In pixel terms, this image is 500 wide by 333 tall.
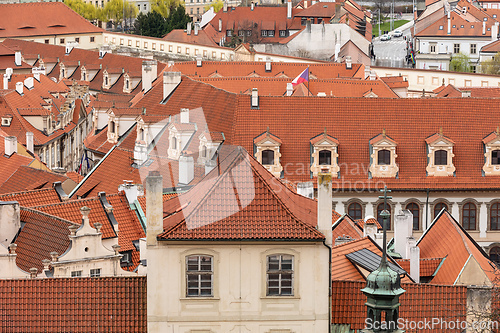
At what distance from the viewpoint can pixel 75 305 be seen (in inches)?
1247

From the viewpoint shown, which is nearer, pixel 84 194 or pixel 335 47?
pixel 84 194

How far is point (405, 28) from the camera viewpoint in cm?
19075

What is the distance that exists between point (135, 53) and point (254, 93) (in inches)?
2898

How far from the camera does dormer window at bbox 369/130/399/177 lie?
66.8 meters

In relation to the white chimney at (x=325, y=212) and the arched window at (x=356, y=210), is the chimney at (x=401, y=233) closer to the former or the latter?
the white chimney at (x=325, y=212)

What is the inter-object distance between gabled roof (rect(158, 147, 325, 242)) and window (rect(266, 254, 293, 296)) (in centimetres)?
54

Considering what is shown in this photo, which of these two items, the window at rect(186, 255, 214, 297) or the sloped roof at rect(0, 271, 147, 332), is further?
the sloped roof at rect(0, 271, 147, 332)

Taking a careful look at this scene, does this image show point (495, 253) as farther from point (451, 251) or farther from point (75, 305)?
point (75, 305)

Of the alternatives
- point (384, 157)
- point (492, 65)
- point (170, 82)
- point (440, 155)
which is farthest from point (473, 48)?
point (384, 157)

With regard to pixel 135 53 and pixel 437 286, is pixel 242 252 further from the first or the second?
pixel 135 53

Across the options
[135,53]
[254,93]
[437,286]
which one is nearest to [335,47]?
[135,53]

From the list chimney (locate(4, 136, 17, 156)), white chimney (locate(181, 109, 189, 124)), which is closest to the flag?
white chimney (locate(181, 109, 189, 124))

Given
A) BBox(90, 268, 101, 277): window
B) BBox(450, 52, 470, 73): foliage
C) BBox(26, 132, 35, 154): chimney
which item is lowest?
BBox(90, 268, 101, 277): window

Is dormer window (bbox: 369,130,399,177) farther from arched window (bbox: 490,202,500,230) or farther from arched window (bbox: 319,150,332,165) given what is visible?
arched window (bbox: 490,202,500,230)
